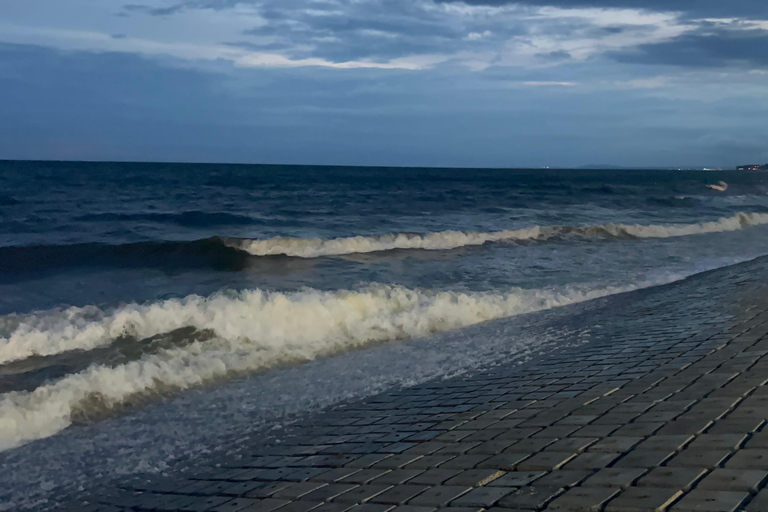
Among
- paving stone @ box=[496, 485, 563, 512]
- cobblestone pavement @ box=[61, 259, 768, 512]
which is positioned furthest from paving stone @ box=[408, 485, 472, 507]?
paving stone @ box=[496, 485, 563, 512]

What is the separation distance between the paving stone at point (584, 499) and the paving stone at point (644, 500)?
0.05m

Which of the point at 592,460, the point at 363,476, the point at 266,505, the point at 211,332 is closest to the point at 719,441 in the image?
the point at 592,460

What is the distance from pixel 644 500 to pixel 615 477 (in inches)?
13.3

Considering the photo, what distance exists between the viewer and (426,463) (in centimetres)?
416

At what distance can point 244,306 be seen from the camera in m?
11.1

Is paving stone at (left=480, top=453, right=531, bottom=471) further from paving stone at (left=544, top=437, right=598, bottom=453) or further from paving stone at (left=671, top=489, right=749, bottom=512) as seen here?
paving stone at (left=671, top=489, right=749, bottom=512)

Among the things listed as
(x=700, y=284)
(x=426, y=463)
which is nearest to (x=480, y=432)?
(x=426, y=463)

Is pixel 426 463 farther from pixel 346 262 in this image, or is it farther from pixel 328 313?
pixel 346 262

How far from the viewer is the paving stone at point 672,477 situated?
3.15 m

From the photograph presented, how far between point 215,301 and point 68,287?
6.57m

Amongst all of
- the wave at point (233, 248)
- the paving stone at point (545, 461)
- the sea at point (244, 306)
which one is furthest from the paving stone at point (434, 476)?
the wave at point (233, 248)

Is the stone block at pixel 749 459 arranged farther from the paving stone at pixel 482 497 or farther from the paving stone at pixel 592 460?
the paving stone at pixel 482 497

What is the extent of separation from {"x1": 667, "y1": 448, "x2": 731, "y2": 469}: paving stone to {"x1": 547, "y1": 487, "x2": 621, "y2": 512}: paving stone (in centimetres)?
51

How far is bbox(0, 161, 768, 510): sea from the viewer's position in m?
6.50
